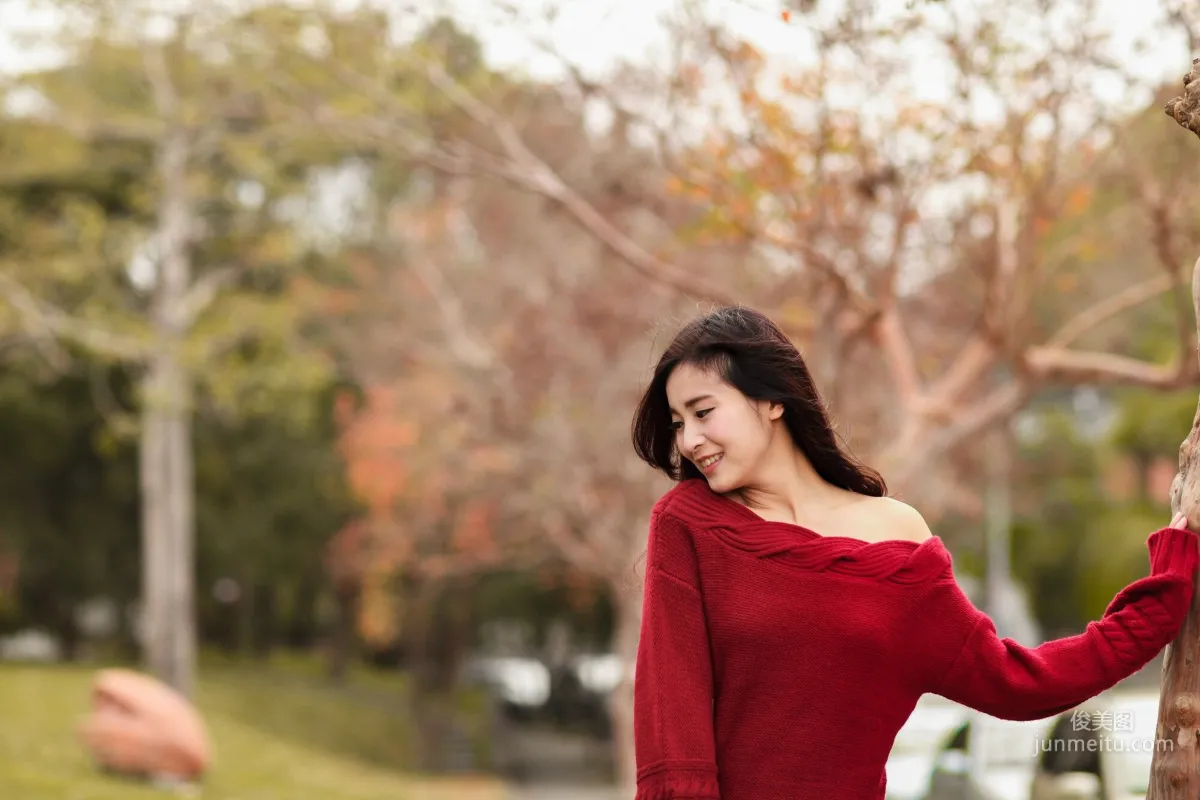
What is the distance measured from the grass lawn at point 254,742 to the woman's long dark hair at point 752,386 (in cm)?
1093

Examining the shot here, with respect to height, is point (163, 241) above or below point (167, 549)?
above

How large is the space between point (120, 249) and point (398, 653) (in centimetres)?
2368

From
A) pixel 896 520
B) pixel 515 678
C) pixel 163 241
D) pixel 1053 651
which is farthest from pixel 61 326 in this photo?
pixel 515 678

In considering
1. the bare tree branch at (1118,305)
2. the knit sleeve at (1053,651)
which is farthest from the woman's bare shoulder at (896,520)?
the bare tree branch at (1118,305)

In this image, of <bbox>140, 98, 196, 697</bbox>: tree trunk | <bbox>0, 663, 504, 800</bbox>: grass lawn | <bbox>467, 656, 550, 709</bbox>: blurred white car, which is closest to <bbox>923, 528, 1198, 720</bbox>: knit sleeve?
<bbox>0, 663, 504, 800</bbox>: grass lawn

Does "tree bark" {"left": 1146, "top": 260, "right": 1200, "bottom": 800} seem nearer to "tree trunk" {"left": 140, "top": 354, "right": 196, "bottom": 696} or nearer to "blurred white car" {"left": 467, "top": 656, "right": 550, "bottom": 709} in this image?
"tree trunk" {"left": 140, "top": 354, "right": 196, "bottom": 696}

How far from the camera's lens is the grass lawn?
13773 millimetres

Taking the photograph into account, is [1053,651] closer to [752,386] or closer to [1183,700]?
[1183,700]

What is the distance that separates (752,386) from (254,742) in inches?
755

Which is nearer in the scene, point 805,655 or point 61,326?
point 805,655

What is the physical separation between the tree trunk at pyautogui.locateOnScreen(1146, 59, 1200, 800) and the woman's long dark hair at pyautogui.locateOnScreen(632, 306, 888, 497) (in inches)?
22.1

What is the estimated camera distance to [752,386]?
2.65 metres

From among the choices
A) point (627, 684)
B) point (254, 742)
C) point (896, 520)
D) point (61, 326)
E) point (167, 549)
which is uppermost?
point (61, 326)

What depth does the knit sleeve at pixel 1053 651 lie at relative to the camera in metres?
2.59
